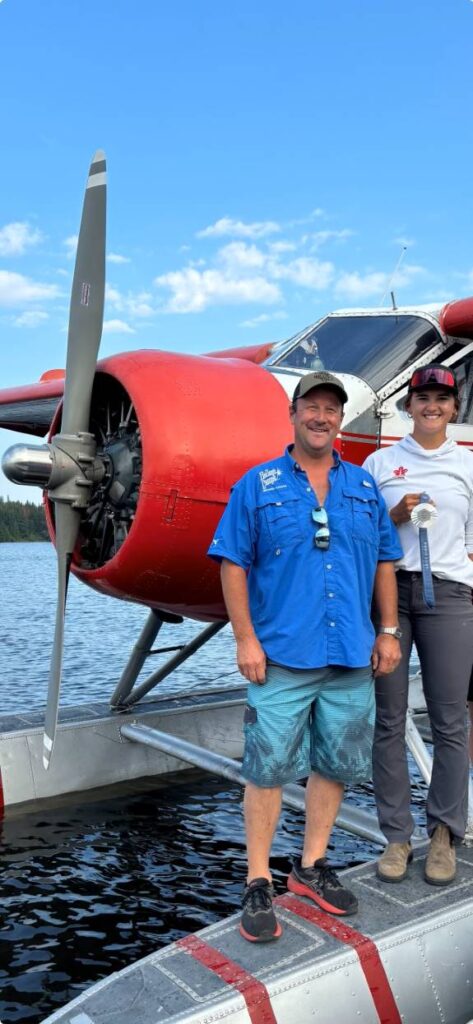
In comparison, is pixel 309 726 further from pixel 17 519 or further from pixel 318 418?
pixel 17 519

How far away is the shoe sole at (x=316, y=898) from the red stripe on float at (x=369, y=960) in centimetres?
4

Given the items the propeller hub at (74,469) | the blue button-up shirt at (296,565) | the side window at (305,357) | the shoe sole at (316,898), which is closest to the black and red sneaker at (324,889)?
the shoe sole at (316,898)

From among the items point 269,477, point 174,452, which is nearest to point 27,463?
point 174,452

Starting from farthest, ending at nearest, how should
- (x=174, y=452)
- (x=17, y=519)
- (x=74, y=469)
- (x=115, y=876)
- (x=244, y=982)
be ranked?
(x=17, y=519) → (x=115, y=876) → (x=74, y=469) → (x=174, y=452) → (x=244, y=982)

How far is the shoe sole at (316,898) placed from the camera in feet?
11.3

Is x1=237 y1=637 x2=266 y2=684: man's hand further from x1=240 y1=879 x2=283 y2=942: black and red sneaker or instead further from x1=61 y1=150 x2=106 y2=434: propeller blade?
x1=61 y1=150 x2=106 y2=434: propeller blade

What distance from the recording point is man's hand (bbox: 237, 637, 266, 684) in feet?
10.3

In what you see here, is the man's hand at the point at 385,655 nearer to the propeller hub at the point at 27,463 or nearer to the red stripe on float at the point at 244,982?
the red stripe on float at the point at 244,982

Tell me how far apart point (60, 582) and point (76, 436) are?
2.60ft

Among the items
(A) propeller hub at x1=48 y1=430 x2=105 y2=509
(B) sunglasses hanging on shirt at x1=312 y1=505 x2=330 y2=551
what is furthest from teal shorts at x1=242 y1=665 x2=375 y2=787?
(A) propeller hub at x1=48 y1=430 x2=105 y2=509

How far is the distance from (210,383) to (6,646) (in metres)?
13.6

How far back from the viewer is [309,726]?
3383 millimetres

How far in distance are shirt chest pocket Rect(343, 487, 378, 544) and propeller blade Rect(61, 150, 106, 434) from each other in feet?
5.51

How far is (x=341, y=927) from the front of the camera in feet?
11.1
